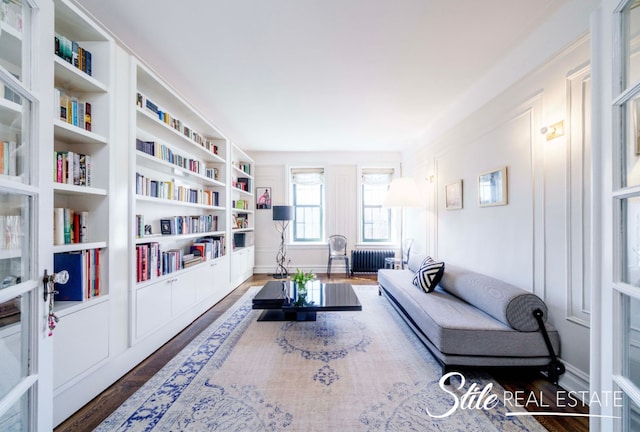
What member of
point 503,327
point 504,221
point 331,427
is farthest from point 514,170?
point 331,427

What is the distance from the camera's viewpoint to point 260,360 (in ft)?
6.51

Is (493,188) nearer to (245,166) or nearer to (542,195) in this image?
(542,195)

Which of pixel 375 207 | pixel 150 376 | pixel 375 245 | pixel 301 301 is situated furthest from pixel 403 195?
pixel 150 376

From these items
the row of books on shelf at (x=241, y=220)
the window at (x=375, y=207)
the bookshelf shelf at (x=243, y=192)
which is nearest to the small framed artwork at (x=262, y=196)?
the bookshelf shelf at (x=243, y=192)

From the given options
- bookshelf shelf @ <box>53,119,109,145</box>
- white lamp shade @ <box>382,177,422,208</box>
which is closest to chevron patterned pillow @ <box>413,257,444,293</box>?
white lamp shade @ <box>382,177,422,208</box>

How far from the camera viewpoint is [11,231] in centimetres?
84

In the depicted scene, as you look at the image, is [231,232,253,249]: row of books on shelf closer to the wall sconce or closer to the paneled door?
the paneled door

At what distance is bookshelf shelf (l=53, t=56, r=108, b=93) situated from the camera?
4.82 feet

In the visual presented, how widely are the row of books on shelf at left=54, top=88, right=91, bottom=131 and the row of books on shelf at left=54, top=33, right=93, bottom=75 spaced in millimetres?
213

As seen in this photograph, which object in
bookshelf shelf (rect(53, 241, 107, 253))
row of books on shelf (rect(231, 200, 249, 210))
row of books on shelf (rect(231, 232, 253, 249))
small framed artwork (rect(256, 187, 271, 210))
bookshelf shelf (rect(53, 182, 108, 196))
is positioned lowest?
row of books on shelf (rect(231, 232, 253, 249))

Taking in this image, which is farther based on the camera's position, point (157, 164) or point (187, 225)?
point (187, 225)

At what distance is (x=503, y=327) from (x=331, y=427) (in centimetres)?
139

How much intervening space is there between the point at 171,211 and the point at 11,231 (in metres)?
2.16

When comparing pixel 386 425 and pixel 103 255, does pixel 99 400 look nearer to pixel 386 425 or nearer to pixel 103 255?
pixel 103 255
